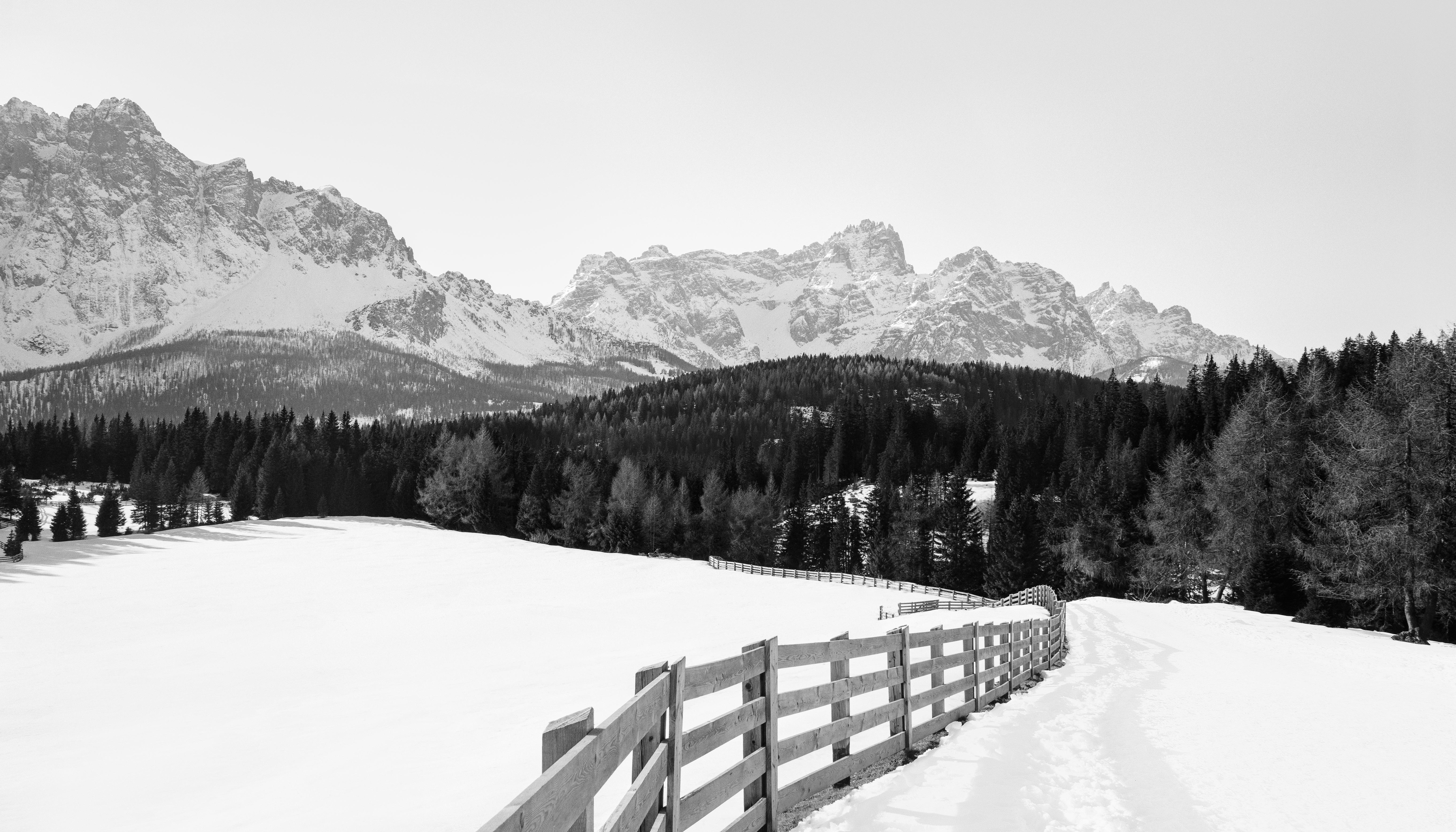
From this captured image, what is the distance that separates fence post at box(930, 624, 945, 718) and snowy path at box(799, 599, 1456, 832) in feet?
1.16

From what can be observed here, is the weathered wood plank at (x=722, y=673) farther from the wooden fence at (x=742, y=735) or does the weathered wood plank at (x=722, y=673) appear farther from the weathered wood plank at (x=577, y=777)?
the weathered wood plank at (x=577, y=777)

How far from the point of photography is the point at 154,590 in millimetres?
45375

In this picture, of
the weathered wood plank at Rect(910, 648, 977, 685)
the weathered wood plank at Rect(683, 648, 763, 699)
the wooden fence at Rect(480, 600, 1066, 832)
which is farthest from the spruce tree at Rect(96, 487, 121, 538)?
the weathered wood plank at Rect(683, 648, 763, 699)

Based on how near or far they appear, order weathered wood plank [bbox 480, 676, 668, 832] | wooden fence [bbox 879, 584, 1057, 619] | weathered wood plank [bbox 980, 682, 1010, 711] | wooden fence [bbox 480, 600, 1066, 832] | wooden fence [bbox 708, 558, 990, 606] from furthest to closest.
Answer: wooden fence [bbox 708, 558, 990, 606]
wooden fence [bbox 879, 584, 1057, 619]
weathered wood plank [bbox 980, 682, 1010, 711]
wooden fence [bbox 480, 600, 1066, 832]
weathered wood plank [bbox 480, 676, 668, 832]

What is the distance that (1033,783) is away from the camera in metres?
8.55

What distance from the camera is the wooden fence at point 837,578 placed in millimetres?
55781

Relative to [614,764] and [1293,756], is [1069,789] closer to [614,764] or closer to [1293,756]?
[1293,756]

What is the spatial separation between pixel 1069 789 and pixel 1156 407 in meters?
98.2

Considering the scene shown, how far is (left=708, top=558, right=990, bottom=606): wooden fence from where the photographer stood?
55.8 metres

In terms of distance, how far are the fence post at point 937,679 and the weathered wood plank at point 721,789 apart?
4.87 metres

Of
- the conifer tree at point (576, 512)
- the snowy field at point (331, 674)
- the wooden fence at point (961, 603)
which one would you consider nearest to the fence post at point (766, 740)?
the snowy field at point (331, 674)

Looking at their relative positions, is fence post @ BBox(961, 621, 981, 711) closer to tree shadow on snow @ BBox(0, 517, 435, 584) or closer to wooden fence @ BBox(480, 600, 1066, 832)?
wooden fence @ BBox(480, 600, 1066, 832)

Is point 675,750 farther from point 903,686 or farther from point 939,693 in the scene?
point 939,693

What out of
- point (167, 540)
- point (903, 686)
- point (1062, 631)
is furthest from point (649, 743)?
point (167, 540)
